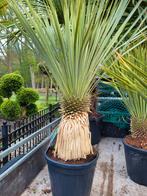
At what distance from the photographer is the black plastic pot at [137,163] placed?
2.37m

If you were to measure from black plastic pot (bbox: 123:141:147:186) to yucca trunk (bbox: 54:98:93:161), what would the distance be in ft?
2.45

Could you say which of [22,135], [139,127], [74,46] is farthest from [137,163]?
[74,46]

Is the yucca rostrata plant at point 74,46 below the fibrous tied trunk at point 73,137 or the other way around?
the other way around

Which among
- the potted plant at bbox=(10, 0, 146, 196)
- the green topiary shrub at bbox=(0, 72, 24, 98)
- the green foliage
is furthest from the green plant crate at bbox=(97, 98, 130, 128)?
the green topiary shrub at bbox=(0, 72, 24, 98)

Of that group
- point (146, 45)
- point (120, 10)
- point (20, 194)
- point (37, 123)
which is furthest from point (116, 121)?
point (120, 10)

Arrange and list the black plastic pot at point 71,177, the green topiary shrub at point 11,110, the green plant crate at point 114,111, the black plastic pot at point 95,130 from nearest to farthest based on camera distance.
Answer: the black plastic pot at point 71,177 → the black plastic pot at point 95,130 → the green plant crate at point 114,111 → the green topiary shrub at point 11,110

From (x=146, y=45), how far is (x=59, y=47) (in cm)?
111

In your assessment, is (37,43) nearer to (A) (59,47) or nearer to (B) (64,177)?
(A) (59,47)

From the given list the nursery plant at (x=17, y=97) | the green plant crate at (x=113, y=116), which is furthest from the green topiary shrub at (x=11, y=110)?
the green plant crate at (x=113, y=116)

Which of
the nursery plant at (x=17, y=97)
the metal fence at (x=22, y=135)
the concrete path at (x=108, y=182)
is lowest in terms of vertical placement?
the concrete path at (x=108, y=182)

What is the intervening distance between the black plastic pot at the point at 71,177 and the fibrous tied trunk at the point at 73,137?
0.09 m

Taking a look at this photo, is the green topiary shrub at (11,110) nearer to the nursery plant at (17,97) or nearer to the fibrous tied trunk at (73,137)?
the nursery plant at (17,97)

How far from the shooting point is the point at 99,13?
170 cm

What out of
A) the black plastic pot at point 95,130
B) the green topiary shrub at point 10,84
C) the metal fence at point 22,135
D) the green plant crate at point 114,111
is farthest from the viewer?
the green topiary shrub at point 10,84
